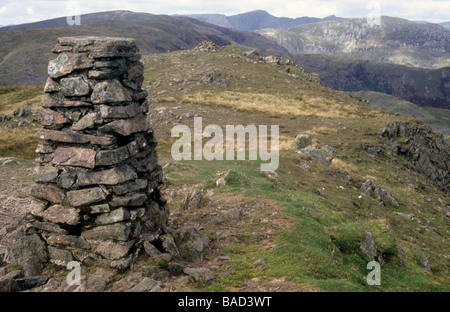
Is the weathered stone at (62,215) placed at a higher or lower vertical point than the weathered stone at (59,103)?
lower

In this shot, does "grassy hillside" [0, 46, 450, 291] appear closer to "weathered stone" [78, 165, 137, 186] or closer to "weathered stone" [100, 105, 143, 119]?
"weathered stone" [78, 165, 137, 186]

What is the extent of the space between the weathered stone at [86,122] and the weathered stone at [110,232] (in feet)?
10.2

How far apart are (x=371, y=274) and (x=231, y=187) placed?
27.9ft

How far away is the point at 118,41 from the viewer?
10.9 m

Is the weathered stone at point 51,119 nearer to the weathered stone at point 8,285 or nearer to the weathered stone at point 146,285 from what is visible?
the weathered stone at point 8,285

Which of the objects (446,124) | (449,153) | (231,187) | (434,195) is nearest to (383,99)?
(446,124)

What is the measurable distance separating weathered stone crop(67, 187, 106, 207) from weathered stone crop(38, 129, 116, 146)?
1.46 m

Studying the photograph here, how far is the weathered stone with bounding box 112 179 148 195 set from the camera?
10812 millimetres

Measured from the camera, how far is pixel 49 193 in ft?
36.0

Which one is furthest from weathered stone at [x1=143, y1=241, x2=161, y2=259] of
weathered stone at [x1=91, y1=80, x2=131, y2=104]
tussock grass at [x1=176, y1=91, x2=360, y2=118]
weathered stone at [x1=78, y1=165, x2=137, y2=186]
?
tussock grass at [x1=176, y1=91, x2=360, y2=118]

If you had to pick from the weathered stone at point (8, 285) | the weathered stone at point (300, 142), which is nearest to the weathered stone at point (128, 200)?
the weathered stone at point (8, 285)

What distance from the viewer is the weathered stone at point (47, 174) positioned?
1088 cm

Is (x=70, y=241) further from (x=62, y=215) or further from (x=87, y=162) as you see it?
(x=87, y=162)

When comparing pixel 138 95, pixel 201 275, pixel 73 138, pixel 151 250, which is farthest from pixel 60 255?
pixel 138 95
